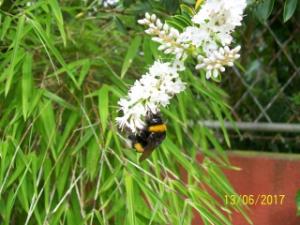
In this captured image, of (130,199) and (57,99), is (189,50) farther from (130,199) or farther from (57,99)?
(57,99)

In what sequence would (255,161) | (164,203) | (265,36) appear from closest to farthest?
(164,203) → (255,161) → (265,36)

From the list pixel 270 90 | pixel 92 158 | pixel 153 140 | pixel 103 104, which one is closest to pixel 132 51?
pixel 103 104

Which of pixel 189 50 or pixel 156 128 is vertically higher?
pixel 189 50

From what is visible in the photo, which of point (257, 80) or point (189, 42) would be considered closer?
point (189, 42)

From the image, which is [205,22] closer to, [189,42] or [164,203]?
[189,42]

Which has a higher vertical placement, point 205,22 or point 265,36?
point 205,22

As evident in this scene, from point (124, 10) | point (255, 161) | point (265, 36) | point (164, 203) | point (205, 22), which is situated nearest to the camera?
point (205, 22)

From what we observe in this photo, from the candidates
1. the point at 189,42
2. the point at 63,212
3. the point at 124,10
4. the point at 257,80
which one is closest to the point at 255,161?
the point at 257,80

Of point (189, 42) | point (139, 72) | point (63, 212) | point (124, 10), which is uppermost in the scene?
point (189, 42)
